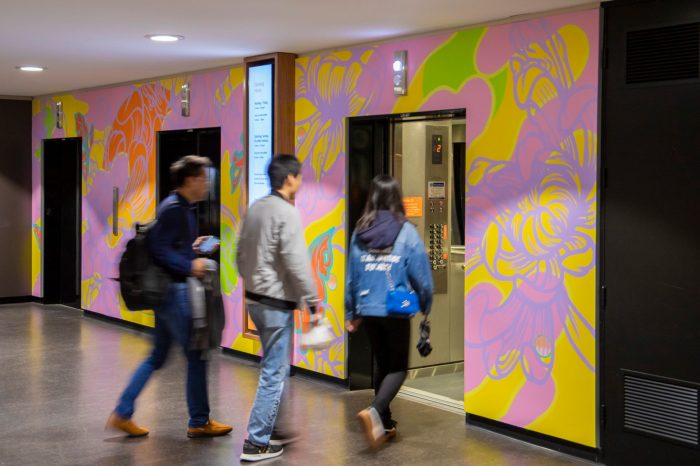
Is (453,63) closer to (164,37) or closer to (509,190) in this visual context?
(509,190)

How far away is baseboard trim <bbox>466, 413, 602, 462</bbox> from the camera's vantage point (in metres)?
4.94

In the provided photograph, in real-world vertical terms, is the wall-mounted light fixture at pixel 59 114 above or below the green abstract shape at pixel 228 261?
above

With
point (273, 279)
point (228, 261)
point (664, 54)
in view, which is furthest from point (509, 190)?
point (228, 261)

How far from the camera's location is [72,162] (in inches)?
427

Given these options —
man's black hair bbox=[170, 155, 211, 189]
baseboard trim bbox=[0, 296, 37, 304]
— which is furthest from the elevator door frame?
baseboard trim bbox=[0, 296, 37, 304]

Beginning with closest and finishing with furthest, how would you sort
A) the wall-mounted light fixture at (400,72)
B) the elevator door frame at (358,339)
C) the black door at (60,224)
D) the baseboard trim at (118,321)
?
the wall-mounted light fixture at (400,72) → the elevator door frame at (358,339) → the baseboard trim at (118,321) → the black door at (60,224)

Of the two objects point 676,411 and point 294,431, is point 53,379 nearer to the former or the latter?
point 294,431

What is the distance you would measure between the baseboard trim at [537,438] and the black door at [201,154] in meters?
3.52

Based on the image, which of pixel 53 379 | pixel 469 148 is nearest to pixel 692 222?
pixel 469 148

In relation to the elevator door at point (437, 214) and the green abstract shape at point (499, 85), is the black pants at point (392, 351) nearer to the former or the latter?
the green abstract shape at point (499, 85)

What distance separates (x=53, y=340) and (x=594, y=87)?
579 cm

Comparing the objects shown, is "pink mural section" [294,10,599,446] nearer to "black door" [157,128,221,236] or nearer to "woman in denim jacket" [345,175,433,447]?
"woman in denim jacket" [345,175,433,447]

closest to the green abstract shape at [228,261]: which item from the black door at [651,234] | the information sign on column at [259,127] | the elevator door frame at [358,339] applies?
the information sign on column at [259,127]

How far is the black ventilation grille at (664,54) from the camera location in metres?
4.41
